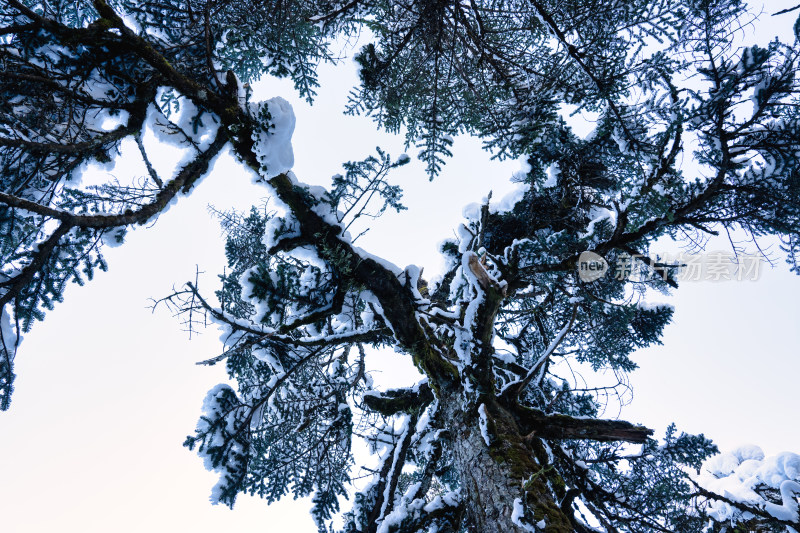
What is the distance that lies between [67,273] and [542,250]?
5467mm

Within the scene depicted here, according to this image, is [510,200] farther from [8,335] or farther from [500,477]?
[8,335]

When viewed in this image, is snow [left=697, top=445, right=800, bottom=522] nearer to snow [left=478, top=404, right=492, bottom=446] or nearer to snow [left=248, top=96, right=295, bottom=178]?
snow [left=478, top=404, right=492, bottom=446]

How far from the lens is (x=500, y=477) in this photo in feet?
8.82

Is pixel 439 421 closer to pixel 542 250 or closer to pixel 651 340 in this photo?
pixel 542 250

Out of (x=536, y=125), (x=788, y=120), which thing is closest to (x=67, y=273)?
(x=536, y=125)

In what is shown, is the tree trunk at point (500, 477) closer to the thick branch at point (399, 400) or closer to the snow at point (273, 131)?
the thick branch at point (399, 400)

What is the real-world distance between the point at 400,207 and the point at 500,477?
3.23m

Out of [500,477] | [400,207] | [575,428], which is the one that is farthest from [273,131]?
[575,428]

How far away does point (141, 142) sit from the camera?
3.50 metres

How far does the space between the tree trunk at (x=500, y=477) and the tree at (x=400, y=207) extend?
0.06 feet

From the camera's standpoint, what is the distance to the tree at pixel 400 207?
3.03 metres

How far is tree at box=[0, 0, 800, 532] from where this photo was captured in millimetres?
3033

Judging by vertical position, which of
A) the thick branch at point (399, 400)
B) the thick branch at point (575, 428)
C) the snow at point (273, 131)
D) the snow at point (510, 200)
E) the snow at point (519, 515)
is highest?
the snow at point (510, 200)

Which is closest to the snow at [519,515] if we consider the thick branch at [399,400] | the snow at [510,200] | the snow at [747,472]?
the thick branch at [399,400]
